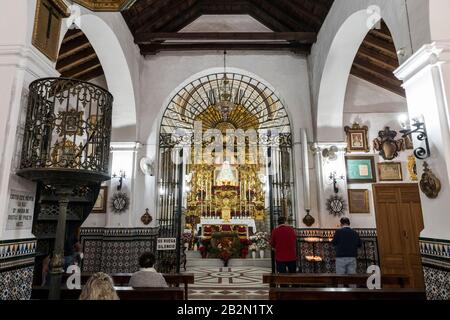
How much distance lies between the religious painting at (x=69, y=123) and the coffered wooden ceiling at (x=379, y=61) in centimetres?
547

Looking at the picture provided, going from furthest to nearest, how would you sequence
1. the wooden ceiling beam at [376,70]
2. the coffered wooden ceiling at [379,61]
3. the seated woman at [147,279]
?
the wooden ceiling beam at [376,70] < the coffered wooden ceiling at [379,61] < the seated woman at [147,279]

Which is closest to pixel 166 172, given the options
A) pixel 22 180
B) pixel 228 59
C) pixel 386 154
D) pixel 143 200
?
→ pixel 143 200

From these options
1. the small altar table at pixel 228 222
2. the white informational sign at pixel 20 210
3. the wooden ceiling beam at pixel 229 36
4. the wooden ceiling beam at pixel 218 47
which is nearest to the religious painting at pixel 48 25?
the white informational sign at pixel 20 210

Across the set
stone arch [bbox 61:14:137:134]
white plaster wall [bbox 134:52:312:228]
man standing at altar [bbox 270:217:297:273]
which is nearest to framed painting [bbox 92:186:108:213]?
white plaster wall [bbox 134:52:312:228]

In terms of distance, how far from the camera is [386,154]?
667 centimetres

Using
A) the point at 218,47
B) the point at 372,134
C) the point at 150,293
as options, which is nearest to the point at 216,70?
the point at 218,47

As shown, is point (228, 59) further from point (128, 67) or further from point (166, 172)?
point (166, 172)

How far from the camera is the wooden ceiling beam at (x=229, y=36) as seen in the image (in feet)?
22.1

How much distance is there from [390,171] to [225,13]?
559 centimetres

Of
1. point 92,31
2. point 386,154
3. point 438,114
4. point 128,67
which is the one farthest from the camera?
point 386,154

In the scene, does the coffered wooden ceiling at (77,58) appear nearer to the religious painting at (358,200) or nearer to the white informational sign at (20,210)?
the white informational sign at (20,210)

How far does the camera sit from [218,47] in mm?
7273

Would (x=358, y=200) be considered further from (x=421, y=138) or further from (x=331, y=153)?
(x=421, y=138)

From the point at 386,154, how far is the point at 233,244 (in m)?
5.16
